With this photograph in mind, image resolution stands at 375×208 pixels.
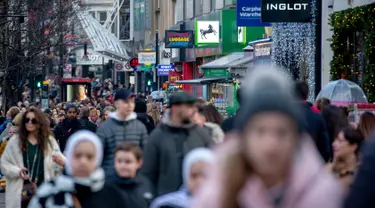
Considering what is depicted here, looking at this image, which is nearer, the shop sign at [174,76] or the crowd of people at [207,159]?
the crowd of people at [207,159]

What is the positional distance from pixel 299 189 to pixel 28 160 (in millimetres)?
8391

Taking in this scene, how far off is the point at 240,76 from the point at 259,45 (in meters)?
1.28

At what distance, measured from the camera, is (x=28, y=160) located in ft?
38.3

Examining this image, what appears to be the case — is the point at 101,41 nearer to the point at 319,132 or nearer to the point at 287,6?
the point at 287,6

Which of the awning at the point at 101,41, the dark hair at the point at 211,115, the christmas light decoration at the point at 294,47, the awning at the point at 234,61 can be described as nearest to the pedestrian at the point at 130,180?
the dark hair at the point at 211,115

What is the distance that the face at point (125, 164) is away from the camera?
785 centimetres

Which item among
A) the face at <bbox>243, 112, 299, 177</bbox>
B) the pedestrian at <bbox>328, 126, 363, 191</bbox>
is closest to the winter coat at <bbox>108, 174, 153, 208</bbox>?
the pedestrian at <bbox>328, 126, 363, 191</bbox>

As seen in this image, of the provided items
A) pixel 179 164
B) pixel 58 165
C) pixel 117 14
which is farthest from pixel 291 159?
pixel 117 14

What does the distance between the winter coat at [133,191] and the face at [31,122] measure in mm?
3836

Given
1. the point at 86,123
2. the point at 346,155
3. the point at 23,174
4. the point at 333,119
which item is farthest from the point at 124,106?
the point at 86,123

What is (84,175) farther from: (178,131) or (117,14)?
(117,14)

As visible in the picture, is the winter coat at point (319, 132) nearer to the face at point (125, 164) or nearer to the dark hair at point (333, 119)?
the dark hair at point (333, 119)

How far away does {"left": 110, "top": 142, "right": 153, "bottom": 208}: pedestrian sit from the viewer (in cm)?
746

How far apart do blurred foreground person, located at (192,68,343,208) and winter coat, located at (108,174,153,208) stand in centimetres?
373
